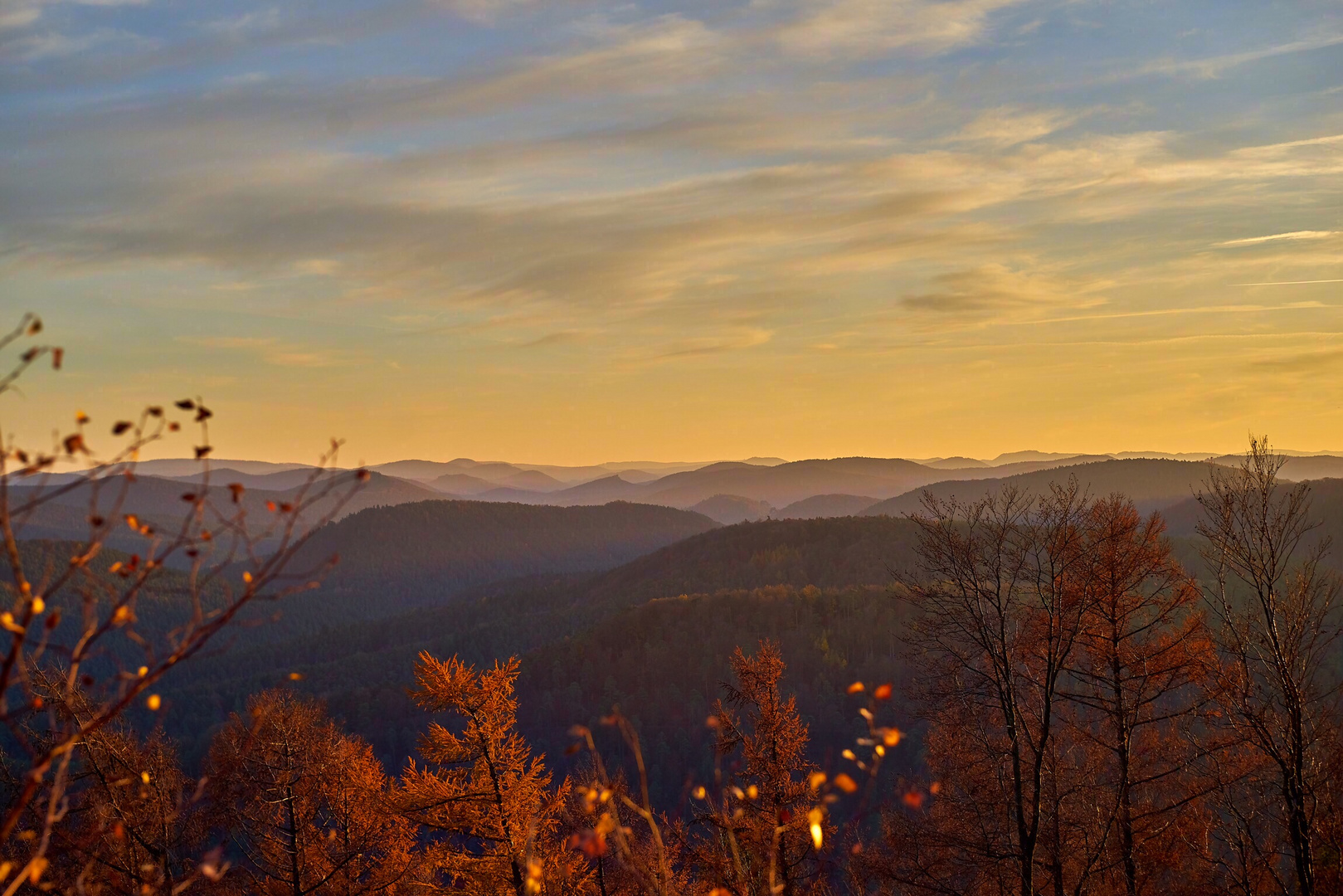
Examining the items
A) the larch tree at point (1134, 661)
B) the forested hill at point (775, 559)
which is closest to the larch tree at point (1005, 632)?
the larch tree at point (1134, 661)

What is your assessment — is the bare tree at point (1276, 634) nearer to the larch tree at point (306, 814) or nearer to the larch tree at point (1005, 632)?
the larch tree at point (1005, 632)

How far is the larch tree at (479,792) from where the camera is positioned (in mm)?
14211

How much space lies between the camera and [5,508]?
321 centimetres

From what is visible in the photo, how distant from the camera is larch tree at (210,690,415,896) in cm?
1812

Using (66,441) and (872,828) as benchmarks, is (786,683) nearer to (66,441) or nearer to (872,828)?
(872,828)

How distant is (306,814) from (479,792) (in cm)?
803

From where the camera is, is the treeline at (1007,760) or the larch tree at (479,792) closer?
the treeline at (1007,760)

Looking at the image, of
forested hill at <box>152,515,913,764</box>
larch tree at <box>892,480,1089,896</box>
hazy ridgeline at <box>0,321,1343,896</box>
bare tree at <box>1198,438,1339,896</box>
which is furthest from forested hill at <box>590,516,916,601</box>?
bare tree at <box>1198,438,1339,896</box>

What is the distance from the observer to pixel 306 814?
2005 cm

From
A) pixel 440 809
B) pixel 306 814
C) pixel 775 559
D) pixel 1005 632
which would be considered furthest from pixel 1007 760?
pixel 775 559

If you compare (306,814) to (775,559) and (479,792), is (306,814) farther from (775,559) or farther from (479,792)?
(775,559)

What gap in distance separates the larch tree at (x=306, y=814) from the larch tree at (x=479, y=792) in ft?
11.8

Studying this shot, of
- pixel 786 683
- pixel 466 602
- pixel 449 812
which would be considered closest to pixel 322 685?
pixel 466 602

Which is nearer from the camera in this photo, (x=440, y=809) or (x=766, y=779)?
(x=440, y=809)
